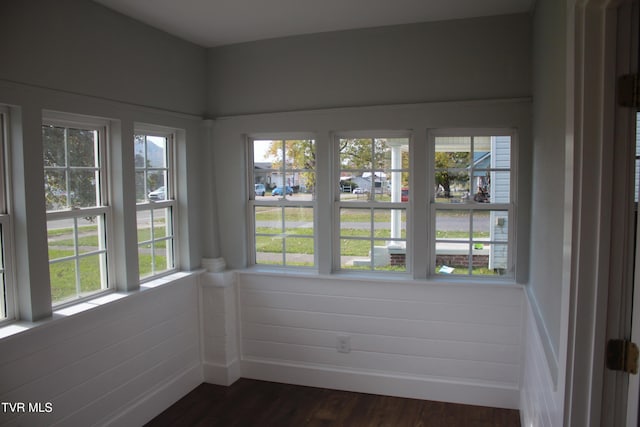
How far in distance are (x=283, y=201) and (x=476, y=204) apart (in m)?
1.65

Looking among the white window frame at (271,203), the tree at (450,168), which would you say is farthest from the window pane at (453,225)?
the white window frame at (271,203)

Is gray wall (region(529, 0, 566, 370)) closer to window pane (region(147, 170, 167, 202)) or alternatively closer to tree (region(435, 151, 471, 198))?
tree (region(435, 151, 471, 198))

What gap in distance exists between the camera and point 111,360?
10.6ft

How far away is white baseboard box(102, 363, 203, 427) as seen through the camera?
11.0ft

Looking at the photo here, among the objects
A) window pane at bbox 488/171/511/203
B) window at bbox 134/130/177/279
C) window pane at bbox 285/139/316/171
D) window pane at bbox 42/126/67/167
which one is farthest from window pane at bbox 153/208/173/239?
window pane at bbox 488/171/511/203

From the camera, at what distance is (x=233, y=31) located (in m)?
3.84

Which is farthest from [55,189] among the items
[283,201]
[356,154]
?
[356,154]

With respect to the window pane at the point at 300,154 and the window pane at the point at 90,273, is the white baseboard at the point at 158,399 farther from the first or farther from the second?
the window pane at the point at 300,154

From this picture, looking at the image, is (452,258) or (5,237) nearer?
(5,237)

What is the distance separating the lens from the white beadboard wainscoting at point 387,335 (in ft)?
12.3

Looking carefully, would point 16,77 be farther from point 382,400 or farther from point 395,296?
point 382,400

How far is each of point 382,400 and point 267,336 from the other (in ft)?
3.74

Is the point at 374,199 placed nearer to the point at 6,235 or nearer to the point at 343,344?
the point at 343,344

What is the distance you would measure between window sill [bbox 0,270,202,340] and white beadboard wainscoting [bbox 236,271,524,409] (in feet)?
2.32
